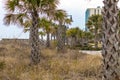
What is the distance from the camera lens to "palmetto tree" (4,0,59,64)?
15930mm

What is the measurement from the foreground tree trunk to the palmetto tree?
24.5 ft

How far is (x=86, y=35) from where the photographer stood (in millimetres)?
66062

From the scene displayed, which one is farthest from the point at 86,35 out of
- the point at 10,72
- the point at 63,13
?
the point at 10,72

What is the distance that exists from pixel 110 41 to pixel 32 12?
8.35m

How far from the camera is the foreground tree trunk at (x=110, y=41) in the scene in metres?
8.52

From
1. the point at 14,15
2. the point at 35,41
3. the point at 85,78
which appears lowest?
the point at 85,78

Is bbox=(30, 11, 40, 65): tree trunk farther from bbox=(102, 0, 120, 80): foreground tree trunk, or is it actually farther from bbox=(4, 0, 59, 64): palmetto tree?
bbox=(102, 0, 120, 80): foreground tree trunk

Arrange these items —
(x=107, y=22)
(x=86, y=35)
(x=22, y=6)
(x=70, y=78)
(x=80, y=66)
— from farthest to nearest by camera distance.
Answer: (x=86, y=35) < (x=22, y=6) < (x=80, y=66) < (x=70, y=78) < (x=107, y=22)

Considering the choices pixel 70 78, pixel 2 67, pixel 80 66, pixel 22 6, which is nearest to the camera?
pixel 70 78

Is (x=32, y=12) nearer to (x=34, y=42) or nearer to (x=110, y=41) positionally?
(x=34, y=42)

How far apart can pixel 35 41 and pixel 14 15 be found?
6.37ft

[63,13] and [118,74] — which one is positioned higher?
[63,13]

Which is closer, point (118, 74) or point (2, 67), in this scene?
point (118, 74)

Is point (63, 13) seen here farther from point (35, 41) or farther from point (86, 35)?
point (86, 35)
